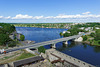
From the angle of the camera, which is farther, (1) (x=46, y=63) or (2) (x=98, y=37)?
(2) (x=98, y=37)

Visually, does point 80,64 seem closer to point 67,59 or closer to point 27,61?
point 67,59

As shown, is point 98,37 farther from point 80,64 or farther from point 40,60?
point 40,60

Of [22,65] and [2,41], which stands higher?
[2,41]

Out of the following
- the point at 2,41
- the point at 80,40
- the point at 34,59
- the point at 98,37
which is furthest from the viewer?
the point at 80,40

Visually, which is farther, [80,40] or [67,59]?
[80,40]

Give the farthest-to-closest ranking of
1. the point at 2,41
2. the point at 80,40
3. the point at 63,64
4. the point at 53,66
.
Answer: the point at 80,40 → the point at 2,41 → the point at 63,64 → the point at 53,66

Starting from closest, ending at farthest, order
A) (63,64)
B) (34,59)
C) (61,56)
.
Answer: (63,64) < (34,59) < (61,56)

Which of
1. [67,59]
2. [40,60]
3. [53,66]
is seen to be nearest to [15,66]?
[40,60]

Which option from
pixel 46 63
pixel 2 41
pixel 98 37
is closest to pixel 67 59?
pixel 46 63

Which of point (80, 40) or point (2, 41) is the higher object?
point (2, 41)
